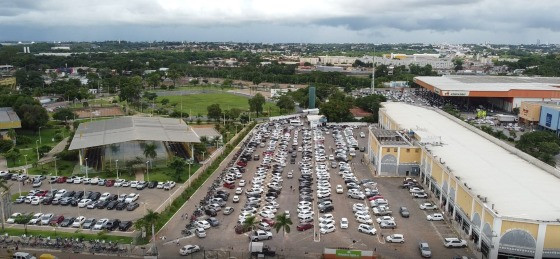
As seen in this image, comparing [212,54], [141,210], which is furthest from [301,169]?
[212,54]

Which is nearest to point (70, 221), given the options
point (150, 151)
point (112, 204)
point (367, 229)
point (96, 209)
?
point (96, 209)

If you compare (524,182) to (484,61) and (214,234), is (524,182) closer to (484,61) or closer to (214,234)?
(214,234)

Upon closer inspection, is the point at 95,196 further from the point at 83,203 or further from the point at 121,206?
the point at 121,206

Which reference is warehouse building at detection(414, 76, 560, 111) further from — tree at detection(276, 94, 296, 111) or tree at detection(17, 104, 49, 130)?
tree at detection(17, 104, 49, 130)

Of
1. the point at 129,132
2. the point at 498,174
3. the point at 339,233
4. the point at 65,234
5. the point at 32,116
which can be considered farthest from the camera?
the point at 32,116

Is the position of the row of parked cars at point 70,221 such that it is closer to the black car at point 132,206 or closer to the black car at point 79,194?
the black car at point 132,206

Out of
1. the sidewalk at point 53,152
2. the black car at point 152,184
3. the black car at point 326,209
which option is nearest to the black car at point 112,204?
the black car at point 152,184
